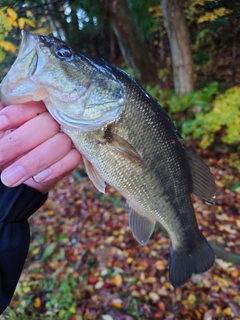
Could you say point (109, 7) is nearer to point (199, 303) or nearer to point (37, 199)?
point (37, 199)

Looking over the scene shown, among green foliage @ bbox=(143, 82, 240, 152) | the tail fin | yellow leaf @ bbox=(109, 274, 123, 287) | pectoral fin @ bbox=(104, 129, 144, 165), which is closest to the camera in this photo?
pectoral fin @ bbox=(104, 129, 144, 165)

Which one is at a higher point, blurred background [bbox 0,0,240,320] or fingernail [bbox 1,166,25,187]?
fingernail [bbox 1,166,25,187]

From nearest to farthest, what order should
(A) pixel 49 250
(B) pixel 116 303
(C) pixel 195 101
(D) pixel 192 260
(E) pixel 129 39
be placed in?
1. (D) pixel 192 260
2. (B) pixel 116 303
3. (A) pixel 49 250
4. (C) pixel 195 101
5. (E) pixel 129 39

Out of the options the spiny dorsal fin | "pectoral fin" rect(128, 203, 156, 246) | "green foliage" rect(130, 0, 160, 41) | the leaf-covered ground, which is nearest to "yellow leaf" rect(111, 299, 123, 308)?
the leaf-covered ground

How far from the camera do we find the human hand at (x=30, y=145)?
1.22m

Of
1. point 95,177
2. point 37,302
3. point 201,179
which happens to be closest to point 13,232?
point 95,177

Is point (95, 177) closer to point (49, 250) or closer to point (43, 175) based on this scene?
point (43, 175)

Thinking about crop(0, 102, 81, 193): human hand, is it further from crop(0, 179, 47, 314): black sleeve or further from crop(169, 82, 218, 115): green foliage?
→ crop(169, 82, 218, 115): green foliage

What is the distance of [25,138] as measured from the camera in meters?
1.24

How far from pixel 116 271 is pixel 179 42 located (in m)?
3.99

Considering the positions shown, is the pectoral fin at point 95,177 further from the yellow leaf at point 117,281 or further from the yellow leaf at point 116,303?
the yellow leaf at point 117,281

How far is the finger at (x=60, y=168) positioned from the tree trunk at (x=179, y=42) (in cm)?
423

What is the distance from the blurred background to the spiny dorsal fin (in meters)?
1.83

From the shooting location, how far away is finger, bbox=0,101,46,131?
1217mm
